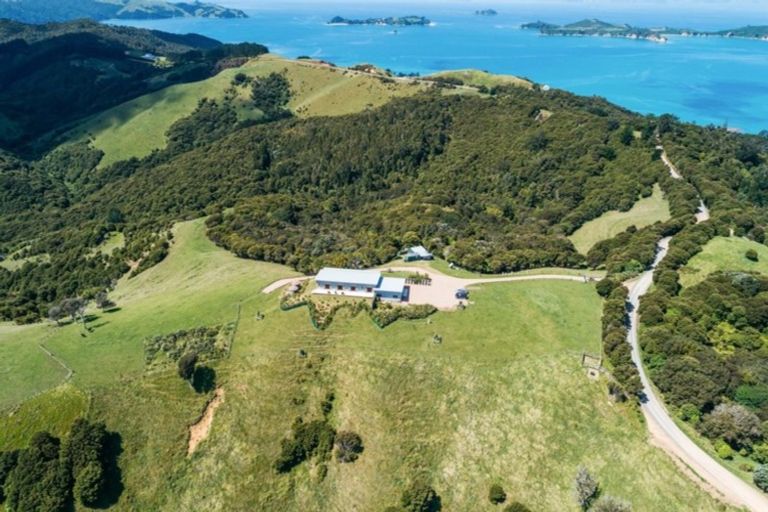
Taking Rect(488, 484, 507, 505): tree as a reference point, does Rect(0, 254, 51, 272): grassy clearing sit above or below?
below

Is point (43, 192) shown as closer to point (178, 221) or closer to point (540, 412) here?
point (178, 221)

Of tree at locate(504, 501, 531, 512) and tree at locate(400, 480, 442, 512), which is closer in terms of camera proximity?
tree at locate(504, 501, 531, 512)

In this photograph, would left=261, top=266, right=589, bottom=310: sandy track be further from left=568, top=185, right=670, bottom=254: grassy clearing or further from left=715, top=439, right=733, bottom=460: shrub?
left=715, top=439, right=733, bottom=460: shrub

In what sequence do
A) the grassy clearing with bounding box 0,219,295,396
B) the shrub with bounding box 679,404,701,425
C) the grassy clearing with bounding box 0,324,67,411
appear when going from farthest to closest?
the grassy clearing with bounding box 0,219,295,396
the grassy clearing with bounding box 0,324,67,411
the shrub with bounding box 679,404,701,425

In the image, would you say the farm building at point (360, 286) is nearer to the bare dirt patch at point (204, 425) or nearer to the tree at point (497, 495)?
the bare dirt patch at point (204, 425)

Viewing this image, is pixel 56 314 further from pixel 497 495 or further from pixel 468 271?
pixel 497 495

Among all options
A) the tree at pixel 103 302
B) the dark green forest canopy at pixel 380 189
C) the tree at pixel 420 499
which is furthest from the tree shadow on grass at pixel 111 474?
the dark green forest canopy at pixel 380 189

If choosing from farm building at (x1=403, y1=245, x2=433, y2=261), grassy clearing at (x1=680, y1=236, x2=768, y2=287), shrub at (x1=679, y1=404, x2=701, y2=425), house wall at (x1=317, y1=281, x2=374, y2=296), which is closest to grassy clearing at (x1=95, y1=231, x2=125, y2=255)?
house wall at (x1=317, y1=281, x2=374, y2=296)

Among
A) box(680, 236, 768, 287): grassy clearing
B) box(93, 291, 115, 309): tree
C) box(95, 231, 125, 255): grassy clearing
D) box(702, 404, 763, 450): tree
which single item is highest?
box(680, 236, 768, 287): grassy clearing
